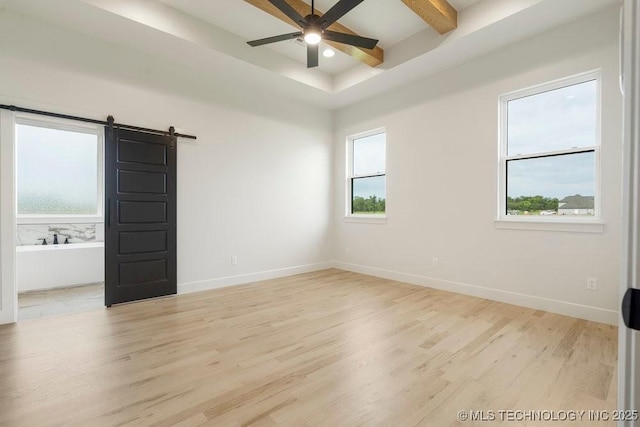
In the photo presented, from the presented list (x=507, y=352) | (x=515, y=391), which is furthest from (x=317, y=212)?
(x=515, y=391)

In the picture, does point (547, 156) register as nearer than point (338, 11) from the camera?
No

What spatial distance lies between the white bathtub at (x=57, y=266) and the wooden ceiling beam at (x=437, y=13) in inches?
224

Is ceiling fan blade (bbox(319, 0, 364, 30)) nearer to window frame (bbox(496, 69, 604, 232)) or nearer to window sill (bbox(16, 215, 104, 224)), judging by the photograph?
window frame (bbox(496, 69, 604, 232))

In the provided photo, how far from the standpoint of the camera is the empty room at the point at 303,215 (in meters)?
1.99

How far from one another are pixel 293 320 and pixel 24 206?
5.22m

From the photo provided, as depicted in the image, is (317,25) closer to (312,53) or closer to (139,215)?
(312,53)

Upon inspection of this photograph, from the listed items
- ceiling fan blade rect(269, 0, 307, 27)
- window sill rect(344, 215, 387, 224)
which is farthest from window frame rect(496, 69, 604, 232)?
ceiling fan blade rect(269, 0, 307, 27)

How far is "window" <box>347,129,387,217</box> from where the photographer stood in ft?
17.2

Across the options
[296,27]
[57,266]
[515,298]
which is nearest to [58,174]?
[57,266]

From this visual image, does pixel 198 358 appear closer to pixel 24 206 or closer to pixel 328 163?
pixel 328 163

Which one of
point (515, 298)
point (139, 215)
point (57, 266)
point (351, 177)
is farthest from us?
point (351, 177)

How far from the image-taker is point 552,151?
11.0 feet

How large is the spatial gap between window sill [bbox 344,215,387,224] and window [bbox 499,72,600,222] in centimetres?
181

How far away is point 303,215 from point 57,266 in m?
3.91
